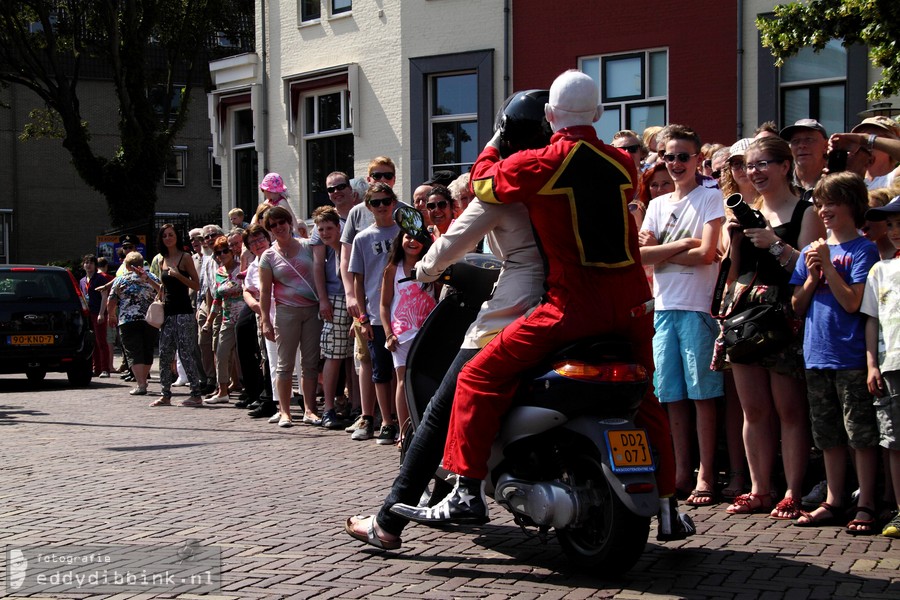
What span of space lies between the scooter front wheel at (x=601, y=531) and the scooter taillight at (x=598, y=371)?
0.31 meters

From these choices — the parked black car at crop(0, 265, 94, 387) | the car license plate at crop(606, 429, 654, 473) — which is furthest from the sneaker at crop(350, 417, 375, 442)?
the parked black car at crop(0, 265, 94, 387)

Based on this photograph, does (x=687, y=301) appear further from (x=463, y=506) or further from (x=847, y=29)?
(x=847, y=29)

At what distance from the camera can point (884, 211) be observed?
227 inches

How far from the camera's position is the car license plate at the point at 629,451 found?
4.64 metres

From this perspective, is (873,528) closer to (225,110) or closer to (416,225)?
(416,225)

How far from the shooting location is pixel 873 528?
19.1ft

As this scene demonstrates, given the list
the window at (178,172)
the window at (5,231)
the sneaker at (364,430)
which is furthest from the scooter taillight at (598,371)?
the window at (178,172)

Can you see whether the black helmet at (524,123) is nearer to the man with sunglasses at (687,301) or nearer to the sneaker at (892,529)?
the man with sunglasses at (687,301)

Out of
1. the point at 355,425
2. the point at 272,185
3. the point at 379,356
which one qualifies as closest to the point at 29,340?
the point at 272,185

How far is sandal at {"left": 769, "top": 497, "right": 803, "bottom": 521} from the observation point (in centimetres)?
619

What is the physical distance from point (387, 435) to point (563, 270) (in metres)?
4.84

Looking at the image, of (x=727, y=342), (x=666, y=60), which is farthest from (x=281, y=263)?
(x=666, y=60)

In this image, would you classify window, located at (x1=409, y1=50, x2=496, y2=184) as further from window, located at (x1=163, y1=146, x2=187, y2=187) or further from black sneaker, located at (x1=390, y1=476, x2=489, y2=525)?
window, located at (x1=163, y1=146, x2=187, y2=187)

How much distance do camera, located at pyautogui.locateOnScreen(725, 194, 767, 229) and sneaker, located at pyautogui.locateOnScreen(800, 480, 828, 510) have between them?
152 cm
